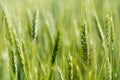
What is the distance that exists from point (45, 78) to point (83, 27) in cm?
19

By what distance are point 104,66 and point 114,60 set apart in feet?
0.52

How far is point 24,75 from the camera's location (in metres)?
1.00

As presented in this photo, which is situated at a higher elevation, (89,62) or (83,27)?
(83,27)

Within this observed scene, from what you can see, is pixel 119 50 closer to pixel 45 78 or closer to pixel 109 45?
pixel 109 45

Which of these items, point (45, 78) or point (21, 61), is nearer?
point (21, 61)

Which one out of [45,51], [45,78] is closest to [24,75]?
[45,78]

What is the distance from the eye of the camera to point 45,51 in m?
1.64

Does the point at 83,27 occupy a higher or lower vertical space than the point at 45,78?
higher

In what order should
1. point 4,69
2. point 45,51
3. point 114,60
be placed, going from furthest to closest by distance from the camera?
1. point 45,51
2. point 114,60
3. point 4,69

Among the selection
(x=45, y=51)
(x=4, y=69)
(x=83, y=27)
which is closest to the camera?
(x=4, y=69)

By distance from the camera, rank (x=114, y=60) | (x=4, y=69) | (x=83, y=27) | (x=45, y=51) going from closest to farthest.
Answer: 1. (x=4, y=69)
2. (x=83, y=27)
3. (x=114, y=60)
4. (x=45, y=51)

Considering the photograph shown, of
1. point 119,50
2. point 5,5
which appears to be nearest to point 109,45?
point 119,50

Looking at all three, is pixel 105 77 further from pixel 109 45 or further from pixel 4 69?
pixel 4 69

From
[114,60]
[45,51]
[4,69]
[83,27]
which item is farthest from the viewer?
[45,51]
